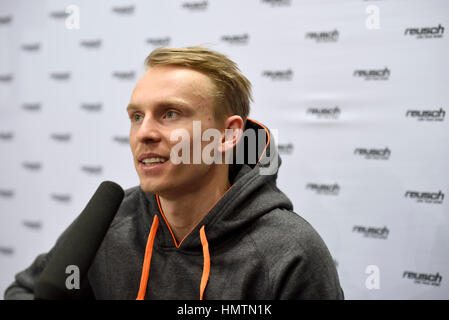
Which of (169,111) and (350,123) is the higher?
(169,111)

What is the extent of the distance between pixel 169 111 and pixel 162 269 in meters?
0.46

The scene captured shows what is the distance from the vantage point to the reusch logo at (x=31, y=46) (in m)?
2.36

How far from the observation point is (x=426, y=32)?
1572mm

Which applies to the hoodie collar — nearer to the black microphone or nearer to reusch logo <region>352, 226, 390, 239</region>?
the black microphone

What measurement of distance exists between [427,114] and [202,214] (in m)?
1.14

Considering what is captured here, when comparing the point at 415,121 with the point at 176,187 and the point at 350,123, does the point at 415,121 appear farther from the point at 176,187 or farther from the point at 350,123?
the point at 176,187

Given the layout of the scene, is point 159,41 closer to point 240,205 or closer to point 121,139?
point 121,139

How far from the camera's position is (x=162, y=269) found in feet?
3.44

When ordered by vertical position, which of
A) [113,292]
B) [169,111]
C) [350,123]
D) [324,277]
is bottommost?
[113,292]

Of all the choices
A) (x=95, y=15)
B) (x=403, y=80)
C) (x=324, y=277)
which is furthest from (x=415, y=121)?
(x=95, y=15)

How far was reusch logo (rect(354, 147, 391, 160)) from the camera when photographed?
1638 millimetres

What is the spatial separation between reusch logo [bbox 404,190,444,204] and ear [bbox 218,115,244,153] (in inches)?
37.9
